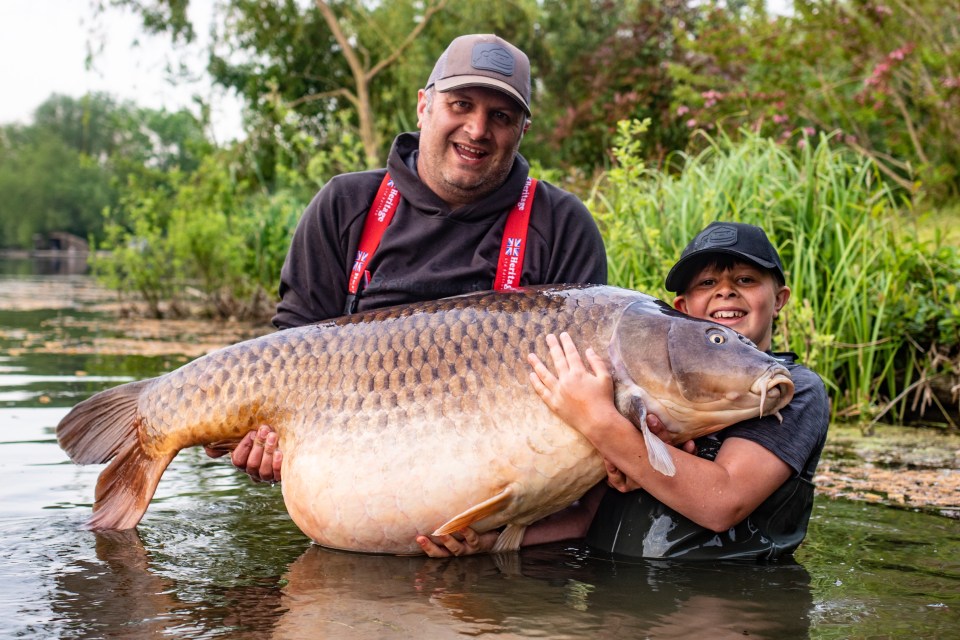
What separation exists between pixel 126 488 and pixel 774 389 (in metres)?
1.92

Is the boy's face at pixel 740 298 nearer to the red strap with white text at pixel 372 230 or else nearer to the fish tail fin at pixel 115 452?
the red strap with white text at pixel 372 230

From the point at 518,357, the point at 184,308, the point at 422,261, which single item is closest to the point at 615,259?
the point at 422,261

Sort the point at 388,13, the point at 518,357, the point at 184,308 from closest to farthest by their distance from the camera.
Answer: the point at 518,357, the point at 184,308, the point at 388,13

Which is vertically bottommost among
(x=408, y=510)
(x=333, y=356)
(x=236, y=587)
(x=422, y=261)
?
(x=236, y=587)

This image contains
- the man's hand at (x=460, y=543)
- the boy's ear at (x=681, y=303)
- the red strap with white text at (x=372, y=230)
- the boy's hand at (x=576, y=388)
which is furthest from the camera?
the red strap with white text at (x=372, y=230)

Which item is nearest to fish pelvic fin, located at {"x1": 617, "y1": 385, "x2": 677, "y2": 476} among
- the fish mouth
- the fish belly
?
the fish belly

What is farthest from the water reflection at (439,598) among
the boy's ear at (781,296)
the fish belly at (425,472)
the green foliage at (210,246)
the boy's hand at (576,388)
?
the green foliage at (210,246)

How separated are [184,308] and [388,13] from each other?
28.3ft

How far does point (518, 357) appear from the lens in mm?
2717

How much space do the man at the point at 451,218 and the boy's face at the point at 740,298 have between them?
17.3 inches

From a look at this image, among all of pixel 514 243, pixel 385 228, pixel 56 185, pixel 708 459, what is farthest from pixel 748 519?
pixel 56 185

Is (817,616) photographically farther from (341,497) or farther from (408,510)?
(341,497)

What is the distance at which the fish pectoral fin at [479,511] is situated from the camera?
2.64 metres

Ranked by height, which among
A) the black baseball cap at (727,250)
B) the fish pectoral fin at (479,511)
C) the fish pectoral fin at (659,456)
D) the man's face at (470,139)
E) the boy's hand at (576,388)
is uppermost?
the man's face at (470,139)
